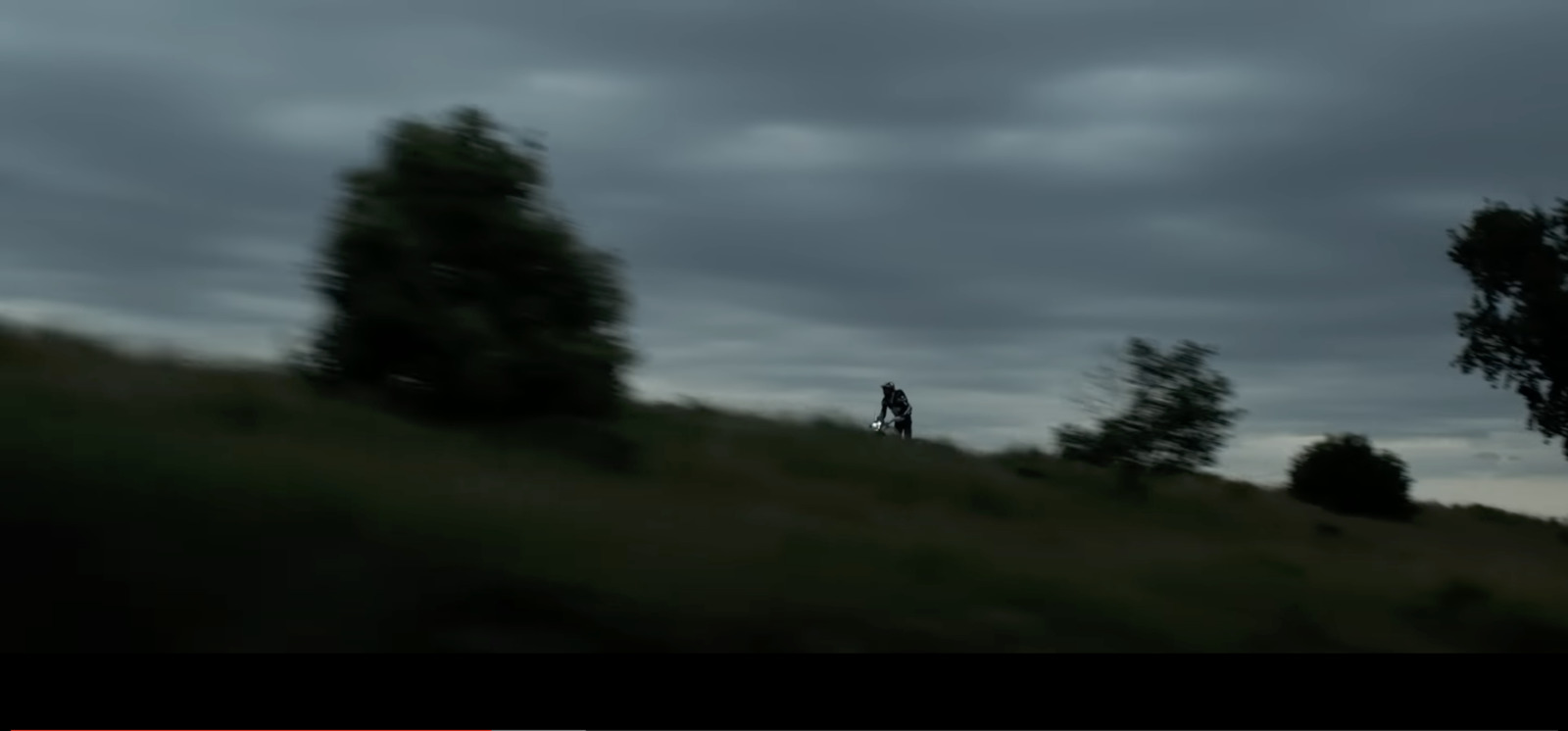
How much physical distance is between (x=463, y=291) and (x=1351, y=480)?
27.0m

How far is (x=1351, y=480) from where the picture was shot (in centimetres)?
4031

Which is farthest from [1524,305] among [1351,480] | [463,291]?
[463,291]

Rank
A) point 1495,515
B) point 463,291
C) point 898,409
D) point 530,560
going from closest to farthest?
point 530,560 → point 463,291 → point 898,409 → point 1495,515

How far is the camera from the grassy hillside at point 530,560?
9.17 meters

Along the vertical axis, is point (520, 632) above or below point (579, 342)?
below

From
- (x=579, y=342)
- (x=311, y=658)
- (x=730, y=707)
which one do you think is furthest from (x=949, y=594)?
(x=579, y=342)

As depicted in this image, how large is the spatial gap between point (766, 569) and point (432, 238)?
1171cm

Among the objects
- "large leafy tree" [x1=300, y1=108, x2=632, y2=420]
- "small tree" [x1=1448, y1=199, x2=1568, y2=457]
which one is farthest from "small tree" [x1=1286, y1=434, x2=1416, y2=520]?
"large leafy tree" [x1=300, y1=108, x2=632, y2=420]

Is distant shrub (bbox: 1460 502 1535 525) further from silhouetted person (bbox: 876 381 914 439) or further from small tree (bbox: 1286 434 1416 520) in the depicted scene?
silhouetted person (bbox: 876 381 914 439)

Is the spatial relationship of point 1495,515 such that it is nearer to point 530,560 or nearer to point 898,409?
point 898,409

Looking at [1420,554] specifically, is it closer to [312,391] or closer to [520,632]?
[312,391]

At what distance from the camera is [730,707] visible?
29.2 ft

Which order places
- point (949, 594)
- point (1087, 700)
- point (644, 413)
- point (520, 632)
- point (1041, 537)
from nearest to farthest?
point (520, 632)
point (1087, 700)
point (949, 594)
point (1041, 537)
point (644, 413)

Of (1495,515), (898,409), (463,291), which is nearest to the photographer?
(463,291)
